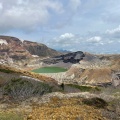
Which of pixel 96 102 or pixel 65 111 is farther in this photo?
pixel 96 102

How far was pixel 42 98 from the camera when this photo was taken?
628 inches

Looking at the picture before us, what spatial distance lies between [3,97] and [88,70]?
142059 mm

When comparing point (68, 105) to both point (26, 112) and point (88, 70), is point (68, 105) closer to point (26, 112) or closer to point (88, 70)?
point (26, 112)

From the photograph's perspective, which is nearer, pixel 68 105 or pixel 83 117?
pixel 83 117

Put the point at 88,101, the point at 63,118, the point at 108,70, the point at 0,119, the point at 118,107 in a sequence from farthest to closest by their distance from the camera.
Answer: the point at 108,70 → the point at 88,101 → the point at 118,107 → the point at 63,118 → the point at 0,119

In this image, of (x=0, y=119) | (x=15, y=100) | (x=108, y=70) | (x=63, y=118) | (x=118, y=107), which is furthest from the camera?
(x=108, y=70)

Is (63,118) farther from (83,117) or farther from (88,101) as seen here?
(88,101)

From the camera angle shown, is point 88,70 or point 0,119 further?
point 88,70

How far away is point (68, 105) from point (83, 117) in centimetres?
225

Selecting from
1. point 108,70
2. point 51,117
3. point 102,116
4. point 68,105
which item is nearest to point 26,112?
point 51,117

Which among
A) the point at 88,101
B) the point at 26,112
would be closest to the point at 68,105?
the point at 88,101

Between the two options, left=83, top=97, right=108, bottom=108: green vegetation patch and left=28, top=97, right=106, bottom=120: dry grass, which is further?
left=83, top=97, right=108, bottom=108: green vegetation patch

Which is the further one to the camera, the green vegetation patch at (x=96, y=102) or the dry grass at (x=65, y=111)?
the green vegetation patch at (x=96, y=102)

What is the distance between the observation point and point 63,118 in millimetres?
11781
